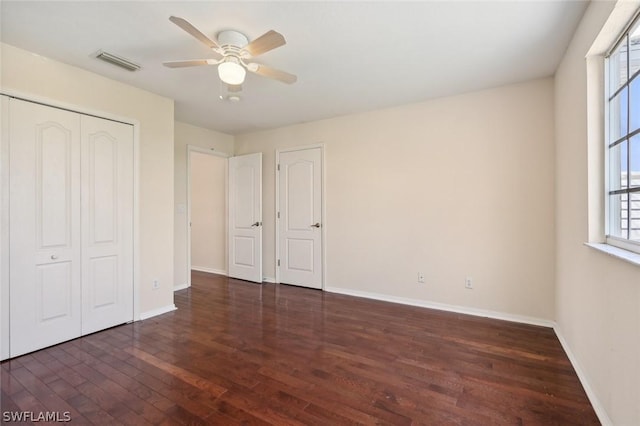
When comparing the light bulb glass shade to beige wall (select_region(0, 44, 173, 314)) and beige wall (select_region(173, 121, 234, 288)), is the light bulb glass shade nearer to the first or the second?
Answer: beige wall (select_region(0, 44, 173, 314))

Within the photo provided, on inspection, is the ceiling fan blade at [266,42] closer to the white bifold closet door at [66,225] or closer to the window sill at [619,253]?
the white bifold closet door at [66,225]

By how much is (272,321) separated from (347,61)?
8.86ft

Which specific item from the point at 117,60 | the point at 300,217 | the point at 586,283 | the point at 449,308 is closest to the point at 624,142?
the point at 586,283

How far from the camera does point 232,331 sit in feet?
9.57

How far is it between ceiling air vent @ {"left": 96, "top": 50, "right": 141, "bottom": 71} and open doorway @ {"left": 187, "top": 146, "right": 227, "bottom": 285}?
2670 mm

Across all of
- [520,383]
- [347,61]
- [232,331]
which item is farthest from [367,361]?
[347,61]

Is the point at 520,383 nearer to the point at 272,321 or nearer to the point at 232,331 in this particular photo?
the point at 272,321

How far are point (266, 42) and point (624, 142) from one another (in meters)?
2.24

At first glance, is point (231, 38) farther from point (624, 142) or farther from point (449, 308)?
point (449, 308)

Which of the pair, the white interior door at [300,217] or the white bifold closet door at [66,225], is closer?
the white bifold closet door at [66,225]

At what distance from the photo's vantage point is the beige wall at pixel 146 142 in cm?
267
